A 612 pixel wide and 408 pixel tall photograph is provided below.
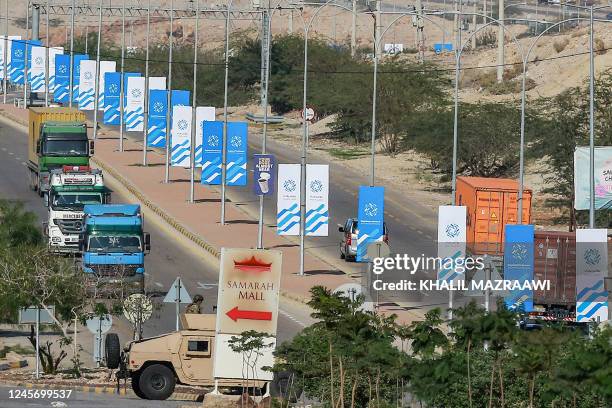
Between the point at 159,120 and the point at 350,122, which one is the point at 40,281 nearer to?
the point at 159,120

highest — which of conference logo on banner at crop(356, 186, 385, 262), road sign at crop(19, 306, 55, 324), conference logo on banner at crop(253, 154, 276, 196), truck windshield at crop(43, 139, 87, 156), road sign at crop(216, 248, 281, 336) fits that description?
truck windshield at crop(43, 139, 87, 156)

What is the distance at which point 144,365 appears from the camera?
3616 centimetres

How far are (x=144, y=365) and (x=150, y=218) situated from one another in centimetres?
3315

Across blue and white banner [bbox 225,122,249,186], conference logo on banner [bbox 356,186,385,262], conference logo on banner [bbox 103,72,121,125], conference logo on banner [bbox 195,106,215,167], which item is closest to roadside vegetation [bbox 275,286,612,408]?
conference logo on banner [bbox 356,186,385,262]

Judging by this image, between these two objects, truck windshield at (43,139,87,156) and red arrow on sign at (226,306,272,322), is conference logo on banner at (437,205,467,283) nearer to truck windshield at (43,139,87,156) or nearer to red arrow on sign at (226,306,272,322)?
red arrow on sign at (226,306,272,322)

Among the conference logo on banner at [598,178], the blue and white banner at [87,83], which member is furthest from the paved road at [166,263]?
the conference logo on banner at [598,178]

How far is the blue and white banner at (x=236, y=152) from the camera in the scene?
65.0 meters

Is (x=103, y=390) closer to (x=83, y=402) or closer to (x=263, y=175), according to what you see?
(x=83, y=402)

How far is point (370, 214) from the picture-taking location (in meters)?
54.0

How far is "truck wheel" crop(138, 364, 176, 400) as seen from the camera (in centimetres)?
3612

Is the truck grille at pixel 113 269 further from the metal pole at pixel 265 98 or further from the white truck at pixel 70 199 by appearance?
the metal pole at pixel 265 98

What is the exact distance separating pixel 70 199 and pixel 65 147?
30.8 feet

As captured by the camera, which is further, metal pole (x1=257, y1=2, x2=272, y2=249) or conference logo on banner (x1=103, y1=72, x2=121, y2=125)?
conference logo on banner (x1=103, y1=72, x2=121, y2=125)

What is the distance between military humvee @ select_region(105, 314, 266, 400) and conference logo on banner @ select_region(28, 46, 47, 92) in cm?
6383
